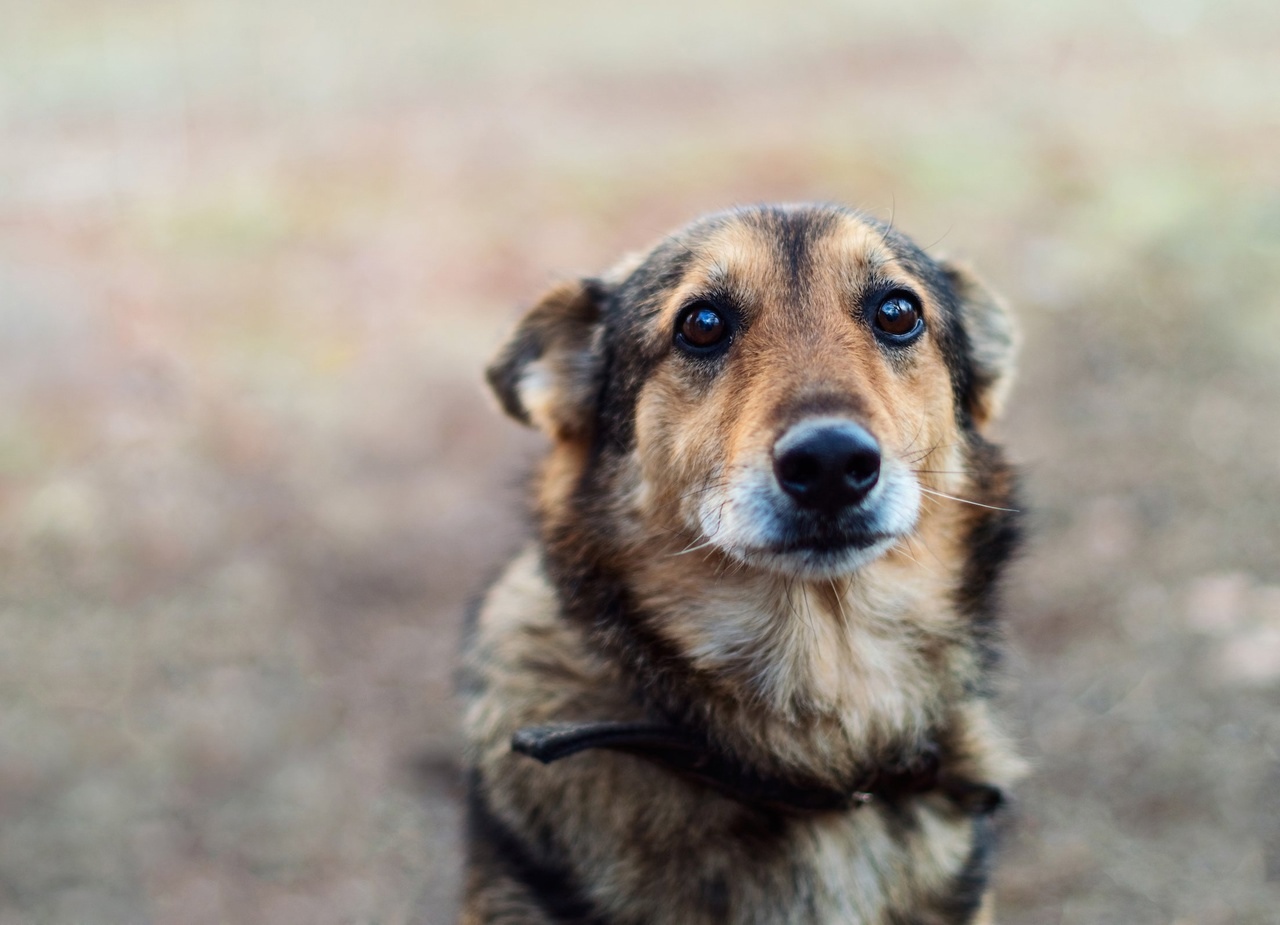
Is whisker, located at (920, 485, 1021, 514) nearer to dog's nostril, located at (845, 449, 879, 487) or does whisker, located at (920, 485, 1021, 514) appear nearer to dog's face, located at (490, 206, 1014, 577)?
dog's face, located at (490, 206, 1014, 577)

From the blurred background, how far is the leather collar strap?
184 cm

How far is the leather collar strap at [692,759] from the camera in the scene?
2.87 m

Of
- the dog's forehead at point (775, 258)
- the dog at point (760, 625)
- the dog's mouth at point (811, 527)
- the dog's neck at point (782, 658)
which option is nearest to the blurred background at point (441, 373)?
the dog's forehead at point (775, 258)

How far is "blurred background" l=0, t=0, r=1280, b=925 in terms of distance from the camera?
4879 mm

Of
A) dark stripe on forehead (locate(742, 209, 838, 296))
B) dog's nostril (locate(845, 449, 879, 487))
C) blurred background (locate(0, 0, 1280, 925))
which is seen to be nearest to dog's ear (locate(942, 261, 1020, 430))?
dark stripe on forehead (locate(742, 209, 838, 296))

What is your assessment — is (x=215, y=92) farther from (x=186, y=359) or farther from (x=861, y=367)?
(x=861, y=367)

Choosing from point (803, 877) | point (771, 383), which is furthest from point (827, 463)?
point (803, 877)

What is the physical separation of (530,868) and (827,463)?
1.52m

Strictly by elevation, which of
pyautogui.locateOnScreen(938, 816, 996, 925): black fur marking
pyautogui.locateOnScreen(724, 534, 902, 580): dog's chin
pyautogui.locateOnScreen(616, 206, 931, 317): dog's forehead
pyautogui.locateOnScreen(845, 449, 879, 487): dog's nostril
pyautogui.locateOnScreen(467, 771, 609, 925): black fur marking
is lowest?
pyautogui.locateOnScreen(938, 816, 996, 925): black fur marking

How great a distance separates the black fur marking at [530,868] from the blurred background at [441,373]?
1.55 meters

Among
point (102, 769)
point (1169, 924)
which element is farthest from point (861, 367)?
point (102, 769)

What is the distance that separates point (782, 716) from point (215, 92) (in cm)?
1029

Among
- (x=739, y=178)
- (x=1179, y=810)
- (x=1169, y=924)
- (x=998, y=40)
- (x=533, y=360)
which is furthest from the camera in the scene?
(x=998, y=40)

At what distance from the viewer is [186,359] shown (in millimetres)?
8000
